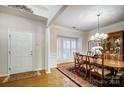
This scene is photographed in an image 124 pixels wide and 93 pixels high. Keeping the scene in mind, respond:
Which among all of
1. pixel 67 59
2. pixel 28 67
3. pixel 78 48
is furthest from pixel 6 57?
pixel 78 48

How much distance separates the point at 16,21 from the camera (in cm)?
319

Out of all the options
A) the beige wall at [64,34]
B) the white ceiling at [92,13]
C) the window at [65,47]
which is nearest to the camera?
the white ceiling at [92,13]

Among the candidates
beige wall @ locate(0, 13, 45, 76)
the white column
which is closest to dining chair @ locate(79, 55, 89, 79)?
the white column

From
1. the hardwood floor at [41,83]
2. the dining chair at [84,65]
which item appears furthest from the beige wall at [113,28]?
the hardwood floor at [41,83]

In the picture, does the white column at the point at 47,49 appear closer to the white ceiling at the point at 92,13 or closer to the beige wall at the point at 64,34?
the beige wall at the point at 64,34

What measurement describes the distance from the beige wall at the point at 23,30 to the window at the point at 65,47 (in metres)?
1.40

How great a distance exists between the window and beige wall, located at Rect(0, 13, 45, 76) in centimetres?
140

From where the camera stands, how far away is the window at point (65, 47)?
Result: 5.04 metres

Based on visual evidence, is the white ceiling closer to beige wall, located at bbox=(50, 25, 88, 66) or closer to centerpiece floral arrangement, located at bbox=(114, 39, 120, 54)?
centerpiece floral arrangement, located at bbox=(114, 39, 120, 54)

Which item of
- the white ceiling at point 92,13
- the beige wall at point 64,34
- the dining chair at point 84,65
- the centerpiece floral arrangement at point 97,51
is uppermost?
the white ceiling at point 92,13

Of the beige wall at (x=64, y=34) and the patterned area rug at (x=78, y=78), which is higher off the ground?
the beige wall at (x=64, y=34)

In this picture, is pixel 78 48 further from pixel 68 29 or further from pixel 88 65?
pixel 88 65

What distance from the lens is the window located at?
5042mm

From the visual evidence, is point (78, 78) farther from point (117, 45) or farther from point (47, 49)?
point (117, 45)
